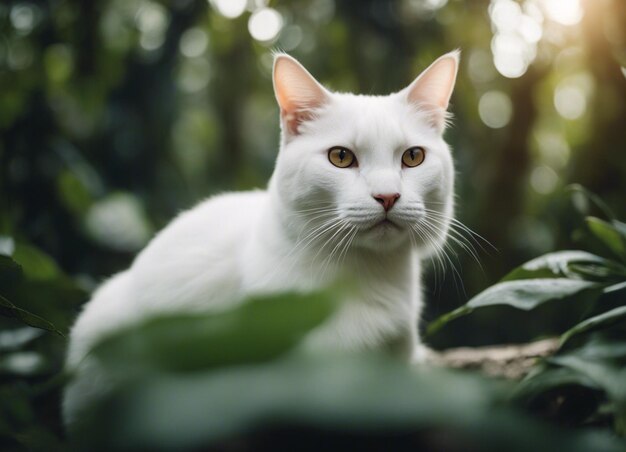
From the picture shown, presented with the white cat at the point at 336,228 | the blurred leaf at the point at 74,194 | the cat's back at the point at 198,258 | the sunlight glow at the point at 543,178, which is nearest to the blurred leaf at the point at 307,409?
the white cat at the point at 336,228

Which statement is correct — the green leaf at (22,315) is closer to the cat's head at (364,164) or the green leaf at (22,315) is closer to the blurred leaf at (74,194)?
the cat's head at (364,164)

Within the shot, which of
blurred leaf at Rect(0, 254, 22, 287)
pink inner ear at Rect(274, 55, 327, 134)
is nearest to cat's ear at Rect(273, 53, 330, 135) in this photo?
pink inner ear at Rect(274, 55, 327, 134)

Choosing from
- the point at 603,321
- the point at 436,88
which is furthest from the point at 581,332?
the point at 436,88

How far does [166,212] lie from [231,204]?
84.8 inches

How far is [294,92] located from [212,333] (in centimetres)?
141

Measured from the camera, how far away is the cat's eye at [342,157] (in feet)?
5.28

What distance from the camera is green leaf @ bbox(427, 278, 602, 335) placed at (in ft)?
4.22

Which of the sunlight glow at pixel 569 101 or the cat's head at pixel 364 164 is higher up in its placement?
the sunlight glow at pixel 569 101

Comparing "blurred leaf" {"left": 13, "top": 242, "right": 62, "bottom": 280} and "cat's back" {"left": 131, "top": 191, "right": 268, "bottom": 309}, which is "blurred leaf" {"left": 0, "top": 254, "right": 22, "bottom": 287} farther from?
"blurred leaf" {"left": 13, "top": 242, "right": 62, "bottom": 280}

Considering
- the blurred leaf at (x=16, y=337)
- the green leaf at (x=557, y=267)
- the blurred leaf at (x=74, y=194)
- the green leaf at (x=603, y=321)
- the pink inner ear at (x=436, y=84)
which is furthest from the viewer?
the blurred leaf at (x=74, y=194)

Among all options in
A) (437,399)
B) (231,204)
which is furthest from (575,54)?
(437,399)

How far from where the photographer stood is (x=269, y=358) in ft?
1.49

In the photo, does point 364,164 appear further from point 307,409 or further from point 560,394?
point 307,409

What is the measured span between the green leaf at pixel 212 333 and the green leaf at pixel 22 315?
0.63 m
